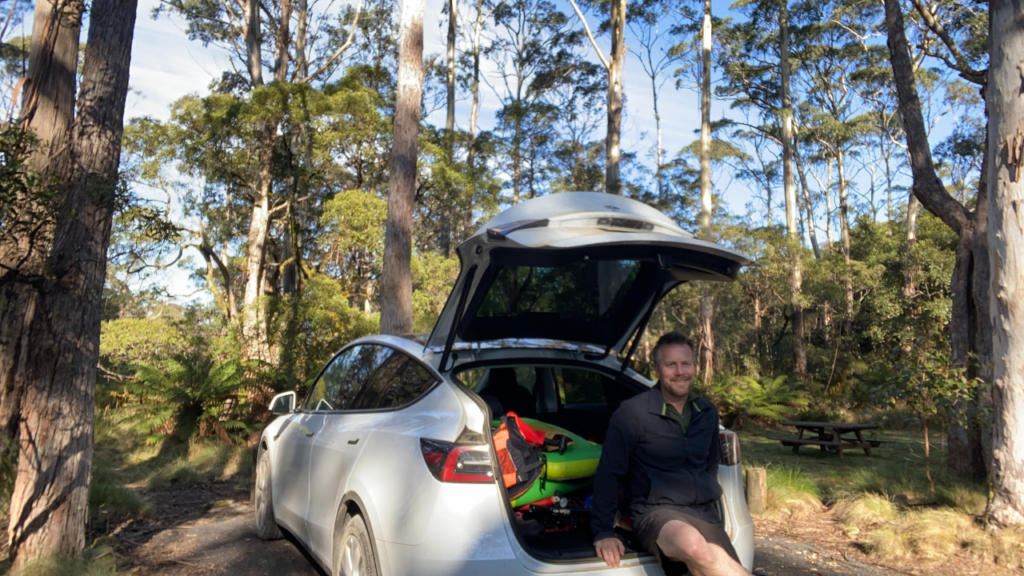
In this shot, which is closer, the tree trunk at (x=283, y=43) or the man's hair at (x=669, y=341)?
the man's hair at (x=669, y=341)

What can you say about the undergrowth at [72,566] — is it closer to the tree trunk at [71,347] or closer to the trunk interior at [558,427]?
the tree trunk at [71,347]

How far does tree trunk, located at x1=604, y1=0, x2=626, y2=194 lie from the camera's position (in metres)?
20.4

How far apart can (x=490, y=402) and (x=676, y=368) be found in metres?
1.09

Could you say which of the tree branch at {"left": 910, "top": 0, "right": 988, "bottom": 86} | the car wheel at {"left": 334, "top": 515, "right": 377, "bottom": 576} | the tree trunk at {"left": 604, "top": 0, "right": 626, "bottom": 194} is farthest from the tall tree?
the car wheel at {"left": 334, "top": 515, "right": 377, "bottom": 576}

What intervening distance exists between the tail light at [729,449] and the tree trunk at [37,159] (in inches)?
153

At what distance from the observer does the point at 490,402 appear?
12.5 ft

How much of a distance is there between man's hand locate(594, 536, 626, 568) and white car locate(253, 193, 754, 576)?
0.13 ft

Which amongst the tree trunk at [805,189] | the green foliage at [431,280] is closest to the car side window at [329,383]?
the green foliage at [431,280]

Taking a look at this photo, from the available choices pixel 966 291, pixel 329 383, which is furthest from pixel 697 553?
pixel 966 291

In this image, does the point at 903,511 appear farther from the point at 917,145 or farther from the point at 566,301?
the point at 566,301

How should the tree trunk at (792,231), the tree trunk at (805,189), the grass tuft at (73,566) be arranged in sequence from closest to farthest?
the grass tuft at (73,566) < the tree trunk at (792,231) < the tree trunk at (805,189)

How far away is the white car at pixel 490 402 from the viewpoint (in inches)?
109

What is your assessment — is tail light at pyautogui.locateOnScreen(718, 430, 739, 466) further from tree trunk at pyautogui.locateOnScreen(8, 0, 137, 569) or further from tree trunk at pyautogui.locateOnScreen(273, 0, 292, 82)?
tree trunk at pyautogui.locateOnScreen(273, 0, 292, 82)

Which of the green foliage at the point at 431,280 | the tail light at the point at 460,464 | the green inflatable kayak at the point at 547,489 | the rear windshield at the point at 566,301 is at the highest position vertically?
the green foliage at the point at 431,280
